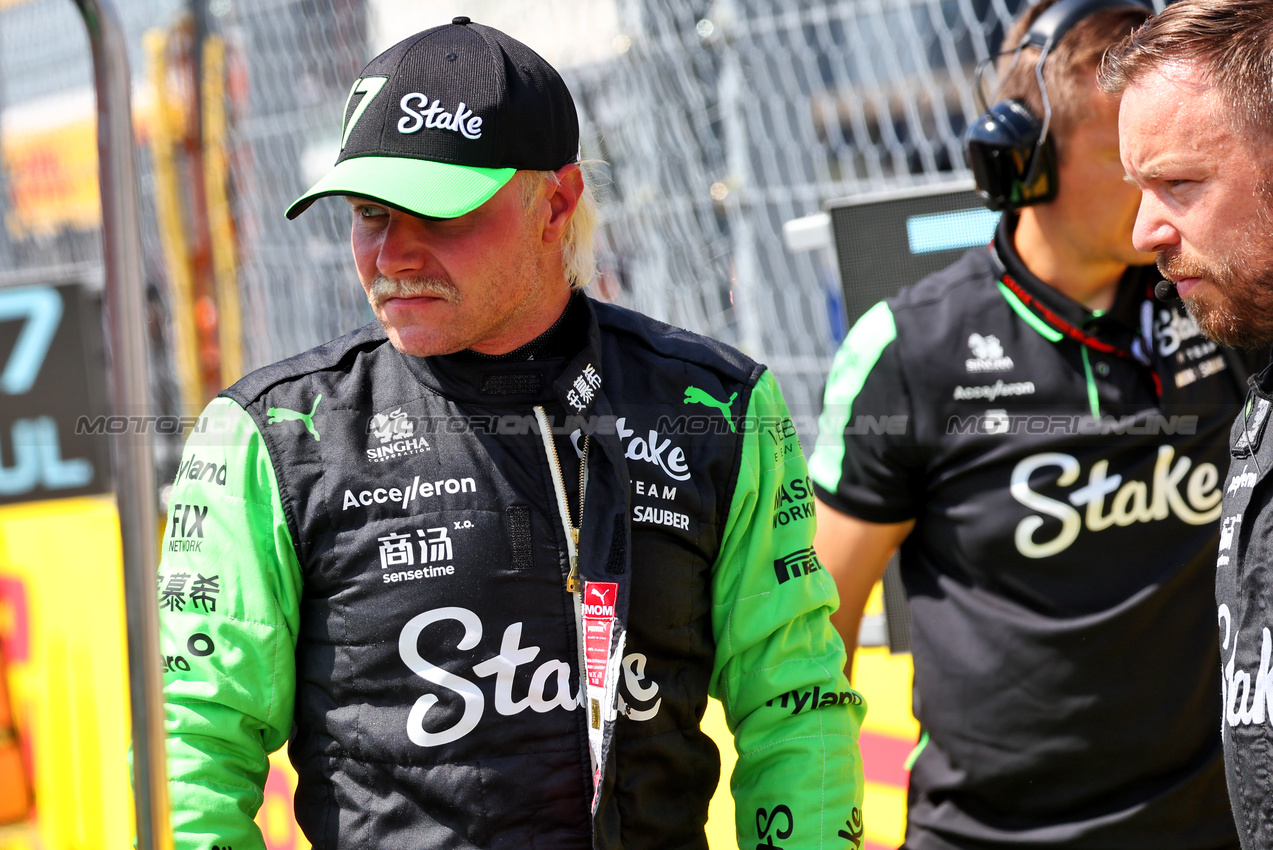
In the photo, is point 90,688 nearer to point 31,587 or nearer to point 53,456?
point 31,587

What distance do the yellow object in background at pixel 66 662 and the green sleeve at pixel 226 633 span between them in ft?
6.65

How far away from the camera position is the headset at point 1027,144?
7.02ft

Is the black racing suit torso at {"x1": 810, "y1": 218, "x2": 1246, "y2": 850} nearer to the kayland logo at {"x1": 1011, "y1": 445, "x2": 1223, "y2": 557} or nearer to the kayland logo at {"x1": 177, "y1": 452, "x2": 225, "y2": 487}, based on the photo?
the kayland logo at {"x1": 1011, "y1": 445, "x2": 1223, "y2": 557}

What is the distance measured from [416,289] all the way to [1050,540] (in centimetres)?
110

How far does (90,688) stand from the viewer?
3420 mm

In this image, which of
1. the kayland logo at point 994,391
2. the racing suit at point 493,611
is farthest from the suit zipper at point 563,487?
the kayland logo at point 994,391

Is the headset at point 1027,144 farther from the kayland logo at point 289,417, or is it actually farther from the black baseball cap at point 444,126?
the kayland logo at point 289,417

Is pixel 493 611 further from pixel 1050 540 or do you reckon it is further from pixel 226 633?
pixel 1050 540

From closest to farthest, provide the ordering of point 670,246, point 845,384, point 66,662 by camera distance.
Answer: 1. point 845,384
2. point 66,662
3. point 670,246

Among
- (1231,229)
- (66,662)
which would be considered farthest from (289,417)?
(66,662)

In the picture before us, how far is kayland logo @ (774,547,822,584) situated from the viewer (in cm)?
168

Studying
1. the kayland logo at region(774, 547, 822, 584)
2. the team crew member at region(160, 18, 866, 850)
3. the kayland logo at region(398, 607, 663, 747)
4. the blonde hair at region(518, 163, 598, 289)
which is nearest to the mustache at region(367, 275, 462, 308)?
the team crew member at region(160, 18, 866, 850)

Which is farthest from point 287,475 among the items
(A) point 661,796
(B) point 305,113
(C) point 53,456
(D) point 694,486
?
(B) point 305,113

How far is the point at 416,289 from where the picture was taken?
1571mm
